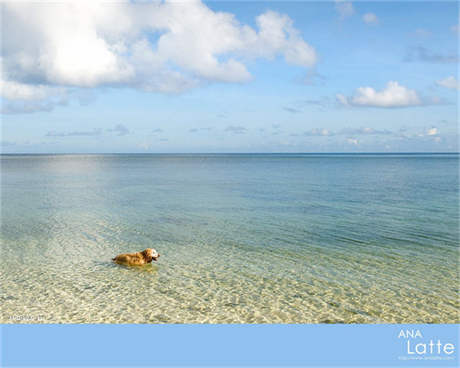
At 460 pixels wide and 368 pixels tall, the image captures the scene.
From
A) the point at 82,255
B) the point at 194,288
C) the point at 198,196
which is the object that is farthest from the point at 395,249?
the point at 198,196

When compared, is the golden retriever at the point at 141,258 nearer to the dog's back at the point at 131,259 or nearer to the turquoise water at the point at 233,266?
the dog's back at the point at 131,259

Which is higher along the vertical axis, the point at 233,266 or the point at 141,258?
the point at 141,258

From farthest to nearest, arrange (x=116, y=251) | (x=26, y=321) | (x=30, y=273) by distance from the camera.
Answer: (x=116, y=251) < (x=30, y=273) < (x=26, y=321)

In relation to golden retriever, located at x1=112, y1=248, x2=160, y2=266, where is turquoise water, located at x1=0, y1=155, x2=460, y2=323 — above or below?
below

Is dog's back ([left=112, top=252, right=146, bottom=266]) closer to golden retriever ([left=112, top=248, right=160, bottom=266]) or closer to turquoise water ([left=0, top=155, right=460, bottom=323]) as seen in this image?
golden retriever ([left=112, top=248, right=160, bottom=266])

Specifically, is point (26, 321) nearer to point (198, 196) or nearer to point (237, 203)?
point (237, 203)

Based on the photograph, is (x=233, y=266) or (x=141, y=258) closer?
(x=141, y=258)

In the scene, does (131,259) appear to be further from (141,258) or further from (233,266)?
(233,266)

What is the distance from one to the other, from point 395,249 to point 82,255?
1622 cm

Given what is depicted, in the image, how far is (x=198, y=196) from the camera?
4288cm

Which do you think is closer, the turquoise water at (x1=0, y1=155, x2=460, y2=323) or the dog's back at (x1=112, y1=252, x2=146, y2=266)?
the turquoise water at (x1=0, y1=155, x2=460, y2=323)

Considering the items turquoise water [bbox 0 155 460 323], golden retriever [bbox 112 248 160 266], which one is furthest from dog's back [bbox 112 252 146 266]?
turquoise water [bbox 0 155 460 323]

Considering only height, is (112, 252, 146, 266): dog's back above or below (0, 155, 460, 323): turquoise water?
above

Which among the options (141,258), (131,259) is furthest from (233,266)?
(131,259)
